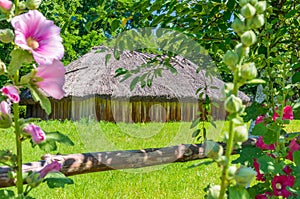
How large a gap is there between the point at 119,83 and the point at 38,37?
33.2 feet

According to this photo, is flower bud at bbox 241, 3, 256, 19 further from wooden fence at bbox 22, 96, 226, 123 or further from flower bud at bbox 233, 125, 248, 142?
wooden fence at bbox 22, 96, 226, 123

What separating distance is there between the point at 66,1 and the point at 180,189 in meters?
14.1

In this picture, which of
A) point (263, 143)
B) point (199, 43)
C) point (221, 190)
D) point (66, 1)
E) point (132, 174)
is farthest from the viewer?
point (66, 1)

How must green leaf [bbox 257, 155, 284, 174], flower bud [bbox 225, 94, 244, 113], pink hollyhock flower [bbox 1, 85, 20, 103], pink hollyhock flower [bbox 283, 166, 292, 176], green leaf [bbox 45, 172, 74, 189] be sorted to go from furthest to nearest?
pink hollyhock flower [bbox 283, 166, 292, 176], green leaf [bbox 257, 155, 284, 174], green leaf [bbox 45, 172, 74, 189], pink hollyhock flower [bbox 1, 85, 20, 103], flower bud [bbox 225, 94, 244, 113]

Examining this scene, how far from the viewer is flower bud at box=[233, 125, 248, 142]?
16.3 inches

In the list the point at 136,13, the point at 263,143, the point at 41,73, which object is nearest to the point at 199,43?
the point at 136,13

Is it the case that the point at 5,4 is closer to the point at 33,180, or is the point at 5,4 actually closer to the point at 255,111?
the point at 33,180

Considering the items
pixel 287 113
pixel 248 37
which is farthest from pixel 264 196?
pixel 248 37

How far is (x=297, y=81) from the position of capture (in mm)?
1166

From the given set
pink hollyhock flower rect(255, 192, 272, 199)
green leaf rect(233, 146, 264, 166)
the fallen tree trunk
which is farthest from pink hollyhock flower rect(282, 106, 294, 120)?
the fallen tree trunk

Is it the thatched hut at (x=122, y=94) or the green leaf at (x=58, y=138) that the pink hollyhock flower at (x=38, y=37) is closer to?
the green leaf at (x=58, y=138)

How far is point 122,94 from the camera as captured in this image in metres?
11.4

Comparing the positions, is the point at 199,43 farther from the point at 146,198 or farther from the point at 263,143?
the point at 146,198

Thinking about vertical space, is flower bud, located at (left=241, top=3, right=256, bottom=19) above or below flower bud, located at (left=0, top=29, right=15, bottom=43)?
above
